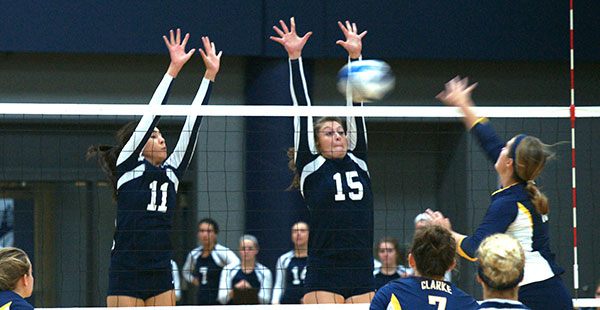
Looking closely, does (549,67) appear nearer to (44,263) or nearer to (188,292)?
(188,292)

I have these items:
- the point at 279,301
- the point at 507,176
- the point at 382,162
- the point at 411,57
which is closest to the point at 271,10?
the point at 411,57

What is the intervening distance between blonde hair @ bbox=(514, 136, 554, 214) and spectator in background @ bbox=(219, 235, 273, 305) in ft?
13.5

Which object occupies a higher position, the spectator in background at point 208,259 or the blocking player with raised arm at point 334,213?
the blocking player with raised arm at point 334,213

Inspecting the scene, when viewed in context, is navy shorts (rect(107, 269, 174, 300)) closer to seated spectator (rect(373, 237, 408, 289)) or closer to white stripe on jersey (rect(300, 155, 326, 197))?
white stripe on jersey (rect(300, 155, 326, 197))

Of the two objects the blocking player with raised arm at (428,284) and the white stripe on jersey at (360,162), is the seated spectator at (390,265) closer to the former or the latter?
the white stripe on jersey at (360,162)

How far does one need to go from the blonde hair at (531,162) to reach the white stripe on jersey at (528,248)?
8cm

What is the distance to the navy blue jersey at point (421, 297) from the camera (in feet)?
11.0

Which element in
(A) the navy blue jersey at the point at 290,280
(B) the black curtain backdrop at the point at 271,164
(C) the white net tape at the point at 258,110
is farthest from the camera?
(B) the black curtain backdrop at the point at 271,164

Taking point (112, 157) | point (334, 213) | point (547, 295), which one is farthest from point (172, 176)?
point (547, 295)

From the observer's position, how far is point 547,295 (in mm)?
3891

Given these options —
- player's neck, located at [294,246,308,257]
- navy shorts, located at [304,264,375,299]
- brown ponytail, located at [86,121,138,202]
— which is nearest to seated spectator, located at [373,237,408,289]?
player's neck, located at [294,246,308,257]

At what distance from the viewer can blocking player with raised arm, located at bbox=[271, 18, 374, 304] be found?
503cm

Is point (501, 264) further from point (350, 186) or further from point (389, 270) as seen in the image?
point (389, 270)

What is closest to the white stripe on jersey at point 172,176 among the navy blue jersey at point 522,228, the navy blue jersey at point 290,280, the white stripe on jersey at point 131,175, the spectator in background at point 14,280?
the white stripe on jersey at point 131,175
